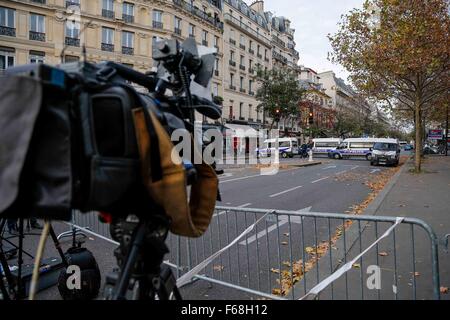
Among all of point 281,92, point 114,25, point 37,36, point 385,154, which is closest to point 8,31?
point 37,36

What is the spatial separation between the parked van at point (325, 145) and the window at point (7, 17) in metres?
33.9

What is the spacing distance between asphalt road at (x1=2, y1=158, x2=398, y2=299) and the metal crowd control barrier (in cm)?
2

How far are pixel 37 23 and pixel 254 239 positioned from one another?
27806mm

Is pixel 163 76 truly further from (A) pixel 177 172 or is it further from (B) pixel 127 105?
(A) pixel 177 172

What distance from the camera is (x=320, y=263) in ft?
14.8

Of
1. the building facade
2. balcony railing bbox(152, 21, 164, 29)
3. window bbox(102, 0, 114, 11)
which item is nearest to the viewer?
A: the building facade

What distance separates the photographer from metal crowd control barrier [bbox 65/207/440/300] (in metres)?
3.40

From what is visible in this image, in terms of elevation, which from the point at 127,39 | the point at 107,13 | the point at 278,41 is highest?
the point at 278,41

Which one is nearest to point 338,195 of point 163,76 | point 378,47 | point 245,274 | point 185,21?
point 245,274

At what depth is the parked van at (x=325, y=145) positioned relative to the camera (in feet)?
138

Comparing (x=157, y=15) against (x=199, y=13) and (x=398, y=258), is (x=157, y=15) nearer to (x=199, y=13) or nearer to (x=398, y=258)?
(x=199, y=13)

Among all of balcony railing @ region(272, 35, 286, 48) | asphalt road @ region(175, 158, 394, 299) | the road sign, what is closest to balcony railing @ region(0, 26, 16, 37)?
asphalt road @ region(175, 158, 394, 299)

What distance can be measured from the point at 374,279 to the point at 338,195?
819 cm

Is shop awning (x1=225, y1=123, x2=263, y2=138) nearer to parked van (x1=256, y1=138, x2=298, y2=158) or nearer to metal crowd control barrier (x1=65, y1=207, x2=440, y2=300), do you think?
metal crowd control barrier (x1=65, y1=207, x2=440, y2=300)
